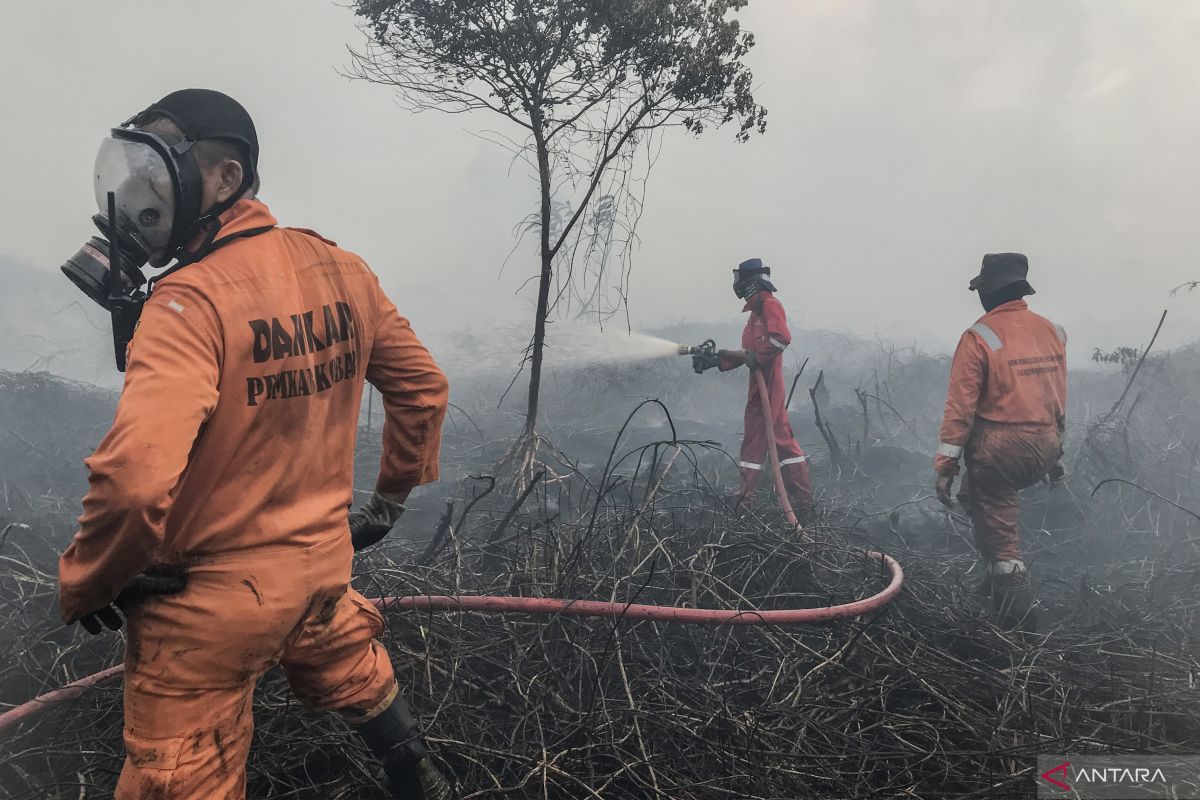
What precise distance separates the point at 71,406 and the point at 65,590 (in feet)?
30.4

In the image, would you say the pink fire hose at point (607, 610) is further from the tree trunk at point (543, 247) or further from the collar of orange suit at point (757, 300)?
the collar of orange suit at point (757, 300)

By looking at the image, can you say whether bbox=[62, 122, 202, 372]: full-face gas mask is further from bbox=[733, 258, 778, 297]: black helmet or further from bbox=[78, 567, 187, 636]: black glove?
bbox=[733, 258, 778, 297]: black helmet

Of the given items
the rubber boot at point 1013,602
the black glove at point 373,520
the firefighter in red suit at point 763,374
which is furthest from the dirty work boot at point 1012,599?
the black glove at point 373,520

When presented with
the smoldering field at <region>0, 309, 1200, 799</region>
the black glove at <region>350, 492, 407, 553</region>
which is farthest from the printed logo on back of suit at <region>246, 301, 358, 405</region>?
the smoldering field at <region>0, 309, 1200, 799</region>

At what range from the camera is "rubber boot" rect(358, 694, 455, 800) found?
210 centimetres

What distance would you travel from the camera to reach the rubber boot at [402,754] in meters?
2.10

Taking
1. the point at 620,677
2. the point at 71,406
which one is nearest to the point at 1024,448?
the point at 620,677

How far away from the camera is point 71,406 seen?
875 cm

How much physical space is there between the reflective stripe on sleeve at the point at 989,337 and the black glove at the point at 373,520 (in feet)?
12.7

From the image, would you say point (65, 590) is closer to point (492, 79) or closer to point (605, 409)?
point (492, 79)

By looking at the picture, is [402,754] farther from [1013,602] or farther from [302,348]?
[1013,602]

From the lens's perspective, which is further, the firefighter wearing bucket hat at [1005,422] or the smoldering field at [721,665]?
the firefighter wearing bucket hat at [1005,422]

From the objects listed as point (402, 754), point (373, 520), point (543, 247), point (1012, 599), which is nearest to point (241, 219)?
point (373, 520)

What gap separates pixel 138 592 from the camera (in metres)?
1.58
